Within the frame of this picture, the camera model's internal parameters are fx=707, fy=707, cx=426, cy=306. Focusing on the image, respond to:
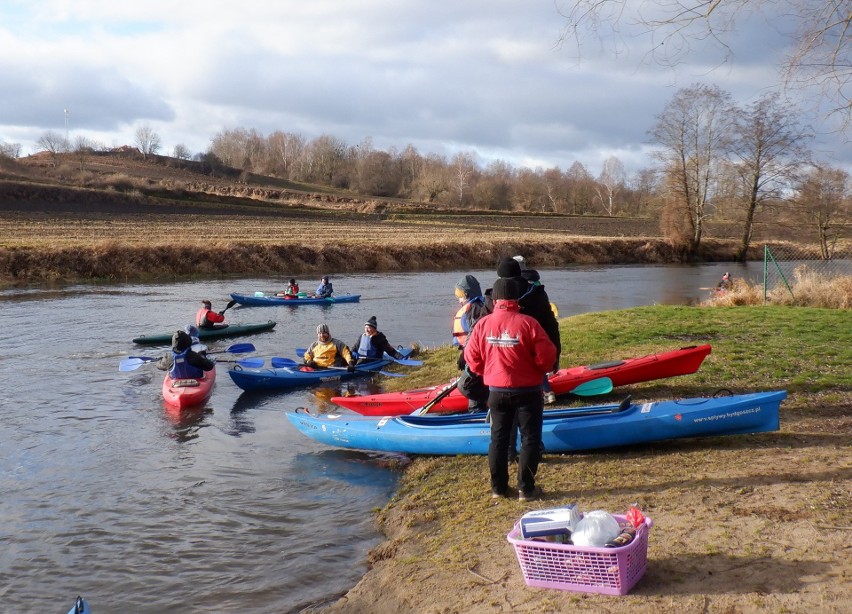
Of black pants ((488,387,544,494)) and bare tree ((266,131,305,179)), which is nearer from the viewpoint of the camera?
black pants ((488,387,544,494))

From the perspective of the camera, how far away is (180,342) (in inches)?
411

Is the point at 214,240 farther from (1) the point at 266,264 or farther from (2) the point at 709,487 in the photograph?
(2) the point at 709,487

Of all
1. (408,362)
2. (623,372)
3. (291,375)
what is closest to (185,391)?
(291,375)

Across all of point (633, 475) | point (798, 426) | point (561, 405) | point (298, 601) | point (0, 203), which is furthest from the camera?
point (0, 203)

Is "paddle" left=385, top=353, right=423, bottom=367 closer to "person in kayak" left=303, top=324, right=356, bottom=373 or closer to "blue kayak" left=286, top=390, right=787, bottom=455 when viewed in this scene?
"person in kayak" left=303, top=324, right=356, bottom=373

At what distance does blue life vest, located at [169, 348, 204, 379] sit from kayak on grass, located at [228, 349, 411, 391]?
57 cm

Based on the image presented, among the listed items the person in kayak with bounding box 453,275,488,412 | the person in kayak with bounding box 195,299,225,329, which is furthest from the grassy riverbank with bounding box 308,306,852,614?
the person in kayak with bounding box 195,299,225,329

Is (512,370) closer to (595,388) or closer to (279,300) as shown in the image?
(595,388)

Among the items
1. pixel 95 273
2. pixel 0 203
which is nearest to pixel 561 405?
pixel 95 273

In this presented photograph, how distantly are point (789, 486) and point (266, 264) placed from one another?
27892 millimetres

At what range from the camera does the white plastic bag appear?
386 centimetres

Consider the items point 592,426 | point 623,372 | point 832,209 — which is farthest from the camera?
point 832,209

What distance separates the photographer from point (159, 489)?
7027 millimetres

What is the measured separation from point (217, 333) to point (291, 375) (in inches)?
204
